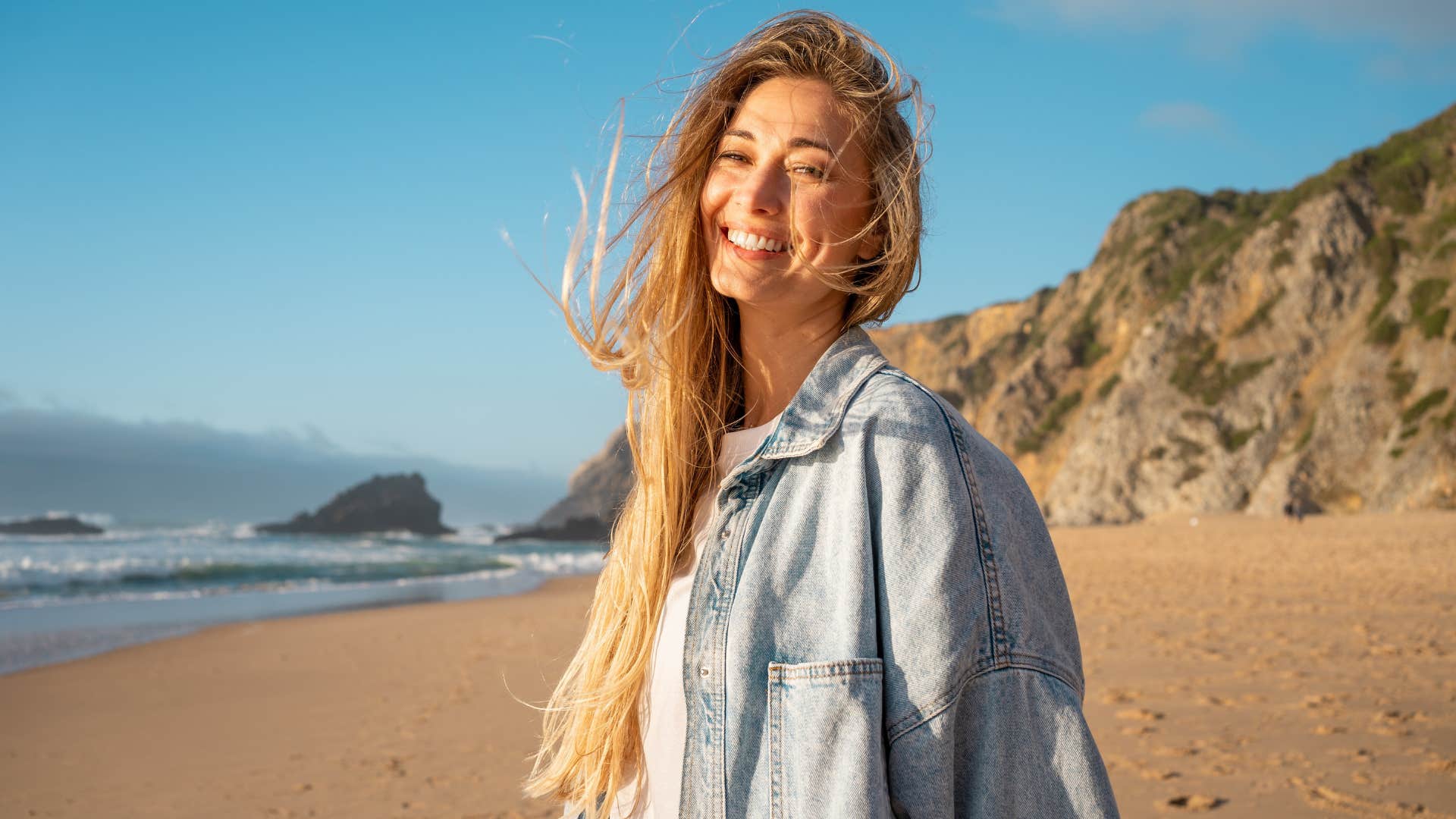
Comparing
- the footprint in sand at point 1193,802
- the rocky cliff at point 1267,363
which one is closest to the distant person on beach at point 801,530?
the footprint in sand at point 1193,802

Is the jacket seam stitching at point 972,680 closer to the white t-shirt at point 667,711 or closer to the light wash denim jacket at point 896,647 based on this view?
the light wash denim jacket at point 896,647

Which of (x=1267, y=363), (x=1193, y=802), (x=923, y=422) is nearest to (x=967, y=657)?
(x=923, y=422)

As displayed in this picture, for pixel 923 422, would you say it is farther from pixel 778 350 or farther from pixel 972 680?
pixel 778 350

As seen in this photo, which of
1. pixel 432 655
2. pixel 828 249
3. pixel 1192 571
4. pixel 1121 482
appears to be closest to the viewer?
pixel 828 249

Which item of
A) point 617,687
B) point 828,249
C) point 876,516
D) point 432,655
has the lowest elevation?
point 432,655

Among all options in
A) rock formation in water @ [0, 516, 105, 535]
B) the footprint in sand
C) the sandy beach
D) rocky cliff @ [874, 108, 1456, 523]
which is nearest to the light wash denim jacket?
the sandy beach

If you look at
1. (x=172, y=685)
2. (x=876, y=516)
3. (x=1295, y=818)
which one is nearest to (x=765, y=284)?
(x=876, y=516)

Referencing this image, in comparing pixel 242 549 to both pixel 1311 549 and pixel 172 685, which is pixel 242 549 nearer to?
pixel 172 685

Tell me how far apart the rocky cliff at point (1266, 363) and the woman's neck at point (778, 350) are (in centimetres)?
2366

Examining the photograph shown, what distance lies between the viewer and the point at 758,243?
1622mm

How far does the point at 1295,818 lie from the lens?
3.88 meters

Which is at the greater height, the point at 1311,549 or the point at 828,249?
the point at 828,249

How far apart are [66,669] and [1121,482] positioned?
3547cm

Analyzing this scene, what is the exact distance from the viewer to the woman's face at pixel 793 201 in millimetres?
1576
